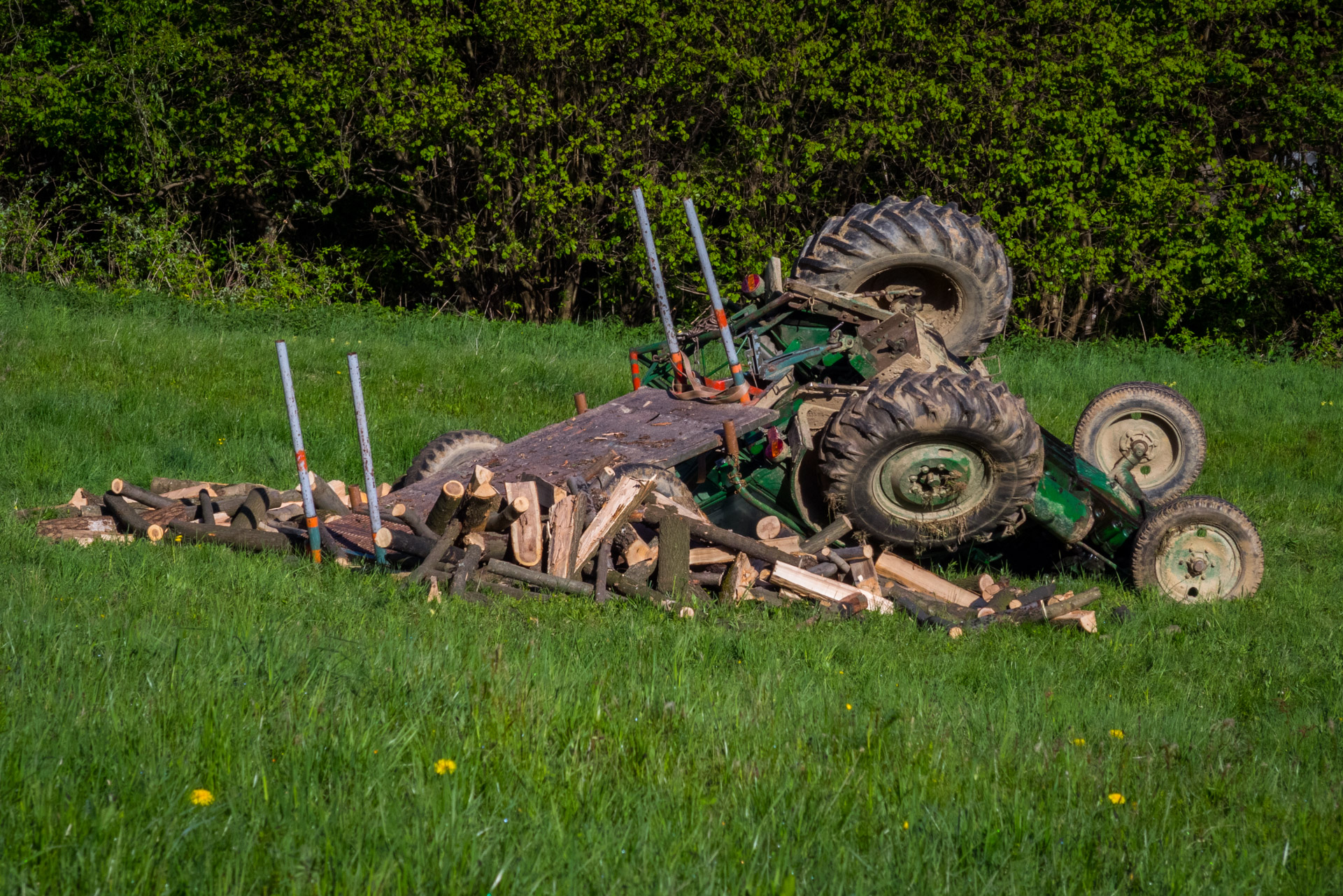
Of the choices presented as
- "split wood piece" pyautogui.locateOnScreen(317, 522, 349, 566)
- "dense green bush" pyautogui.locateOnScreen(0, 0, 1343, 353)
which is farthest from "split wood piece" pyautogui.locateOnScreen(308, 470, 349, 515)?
"dense green bush" pyautogui.locateOnScreen(0, 0, 1343, 353)

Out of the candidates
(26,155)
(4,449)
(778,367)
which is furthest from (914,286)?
(26,155)

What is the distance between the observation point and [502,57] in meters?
18.4

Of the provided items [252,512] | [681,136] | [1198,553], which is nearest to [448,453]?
[252,512]

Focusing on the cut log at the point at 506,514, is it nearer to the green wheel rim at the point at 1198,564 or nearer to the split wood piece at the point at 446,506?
the split wood piece at the point at 446,506

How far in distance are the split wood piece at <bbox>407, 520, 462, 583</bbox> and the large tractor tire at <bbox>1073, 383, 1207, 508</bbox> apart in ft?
17.8

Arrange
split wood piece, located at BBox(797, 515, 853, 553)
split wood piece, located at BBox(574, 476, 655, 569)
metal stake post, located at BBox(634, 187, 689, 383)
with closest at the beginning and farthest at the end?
split wood piece, located at BBox(574, 476, 655, 569), split wood piece, located at BBox(797, 515, 853, 553), metal stake post, located at BBox(634, 187, 689, 383)

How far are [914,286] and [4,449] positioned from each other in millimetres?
7862

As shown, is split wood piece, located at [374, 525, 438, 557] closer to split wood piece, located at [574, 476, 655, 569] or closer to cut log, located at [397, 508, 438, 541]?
cut log, located at [397, 508, 438, 541]

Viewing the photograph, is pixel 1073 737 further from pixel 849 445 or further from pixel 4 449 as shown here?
pixel 4 449

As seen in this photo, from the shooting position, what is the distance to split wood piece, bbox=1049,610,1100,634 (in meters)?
6.60

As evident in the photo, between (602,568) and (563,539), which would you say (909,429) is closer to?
(602,568)

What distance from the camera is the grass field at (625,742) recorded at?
10.0ft

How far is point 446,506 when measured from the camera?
21.5 ft

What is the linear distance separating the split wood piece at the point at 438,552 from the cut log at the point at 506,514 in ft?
0.59
